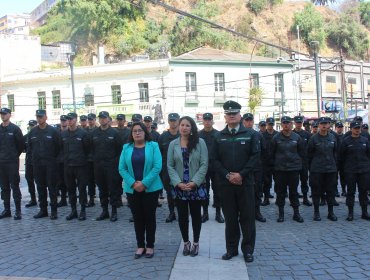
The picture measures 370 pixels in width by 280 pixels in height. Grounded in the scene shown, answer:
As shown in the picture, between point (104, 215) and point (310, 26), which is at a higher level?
point (310, 26)

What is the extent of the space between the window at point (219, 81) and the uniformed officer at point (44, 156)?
91.9ft

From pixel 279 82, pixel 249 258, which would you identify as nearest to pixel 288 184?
pixel 249 258

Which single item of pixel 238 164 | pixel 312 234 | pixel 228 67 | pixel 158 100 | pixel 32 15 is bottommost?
pixel 312 234

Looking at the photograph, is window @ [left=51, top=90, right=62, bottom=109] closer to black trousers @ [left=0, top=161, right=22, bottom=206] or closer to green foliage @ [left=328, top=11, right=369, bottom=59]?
black trousers @ [left=0, top=161, right=22, bottom=206]

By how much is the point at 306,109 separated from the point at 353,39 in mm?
28218

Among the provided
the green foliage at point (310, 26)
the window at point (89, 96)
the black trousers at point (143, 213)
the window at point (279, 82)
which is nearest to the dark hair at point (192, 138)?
the black trousers at point (143, 213)

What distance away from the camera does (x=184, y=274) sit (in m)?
5.15

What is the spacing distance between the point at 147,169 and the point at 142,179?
0.51ft

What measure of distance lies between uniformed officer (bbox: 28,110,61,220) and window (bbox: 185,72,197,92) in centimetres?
2662

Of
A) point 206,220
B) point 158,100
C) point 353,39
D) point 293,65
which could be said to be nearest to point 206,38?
point 293,65

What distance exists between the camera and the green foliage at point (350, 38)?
62781mm

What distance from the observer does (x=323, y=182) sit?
27.4 feet

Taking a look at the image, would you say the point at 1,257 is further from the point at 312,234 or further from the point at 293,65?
the point at 293,65

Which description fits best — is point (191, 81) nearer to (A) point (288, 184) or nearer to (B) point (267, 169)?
(B) point (267, 169)
